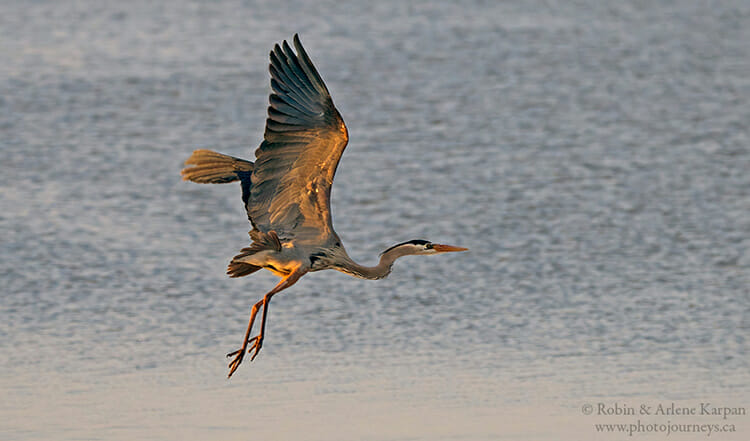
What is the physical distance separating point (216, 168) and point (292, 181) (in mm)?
1154

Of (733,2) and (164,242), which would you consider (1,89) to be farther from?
(733,2)

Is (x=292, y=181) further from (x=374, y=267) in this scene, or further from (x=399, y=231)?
(x=399, y=231)

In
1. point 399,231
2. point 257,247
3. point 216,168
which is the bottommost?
point 399,231

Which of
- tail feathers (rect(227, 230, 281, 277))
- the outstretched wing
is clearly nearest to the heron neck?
the outstretched wing

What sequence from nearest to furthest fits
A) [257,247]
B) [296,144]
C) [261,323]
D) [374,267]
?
[296,144]
[261,323]
[257,247]
[374,267]

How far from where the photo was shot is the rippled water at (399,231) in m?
9.66

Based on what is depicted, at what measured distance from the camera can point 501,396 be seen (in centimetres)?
955

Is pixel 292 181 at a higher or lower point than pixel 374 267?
higher

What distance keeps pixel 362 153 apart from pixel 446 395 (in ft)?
21.3

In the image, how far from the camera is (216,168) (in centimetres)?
966

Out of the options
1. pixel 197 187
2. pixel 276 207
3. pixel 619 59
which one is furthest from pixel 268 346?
pixel 619 59

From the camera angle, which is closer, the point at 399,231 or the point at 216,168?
the point at 216,168

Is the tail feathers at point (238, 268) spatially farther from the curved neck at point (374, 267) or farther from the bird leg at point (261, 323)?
the curved neck at point (374, 267)

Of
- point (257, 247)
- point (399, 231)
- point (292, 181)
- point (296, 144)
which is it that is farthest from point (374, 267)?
point (399, 231)
